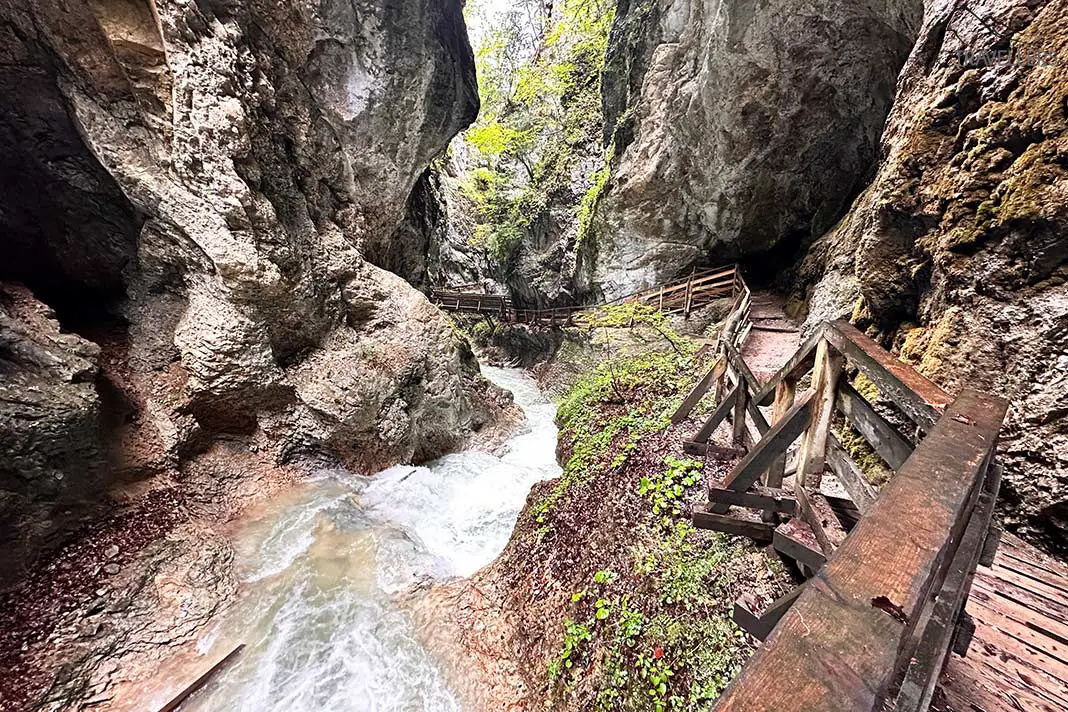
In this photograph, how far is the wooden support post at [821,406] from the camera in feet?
7.89

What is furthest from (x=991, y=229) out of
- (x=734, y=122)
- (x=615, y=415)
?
(x=734, y=122)

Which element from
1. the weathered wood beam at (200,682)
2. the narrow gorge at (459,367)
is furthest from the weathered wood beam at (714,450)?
the weathered wood beam at (200,682)

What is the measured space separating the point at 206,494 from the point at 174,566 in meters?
1.44

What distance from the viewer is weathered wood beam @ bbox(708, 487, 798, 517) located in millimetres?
2822

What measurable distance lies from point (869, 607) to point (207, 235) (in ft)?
28.4

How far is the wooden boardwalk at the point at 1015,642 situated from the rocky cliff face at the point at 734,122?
7872 millimetres

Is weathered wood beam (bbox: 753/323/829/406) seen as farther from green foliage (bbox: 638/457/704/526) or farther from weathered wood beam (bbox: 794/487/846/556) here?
green foliage (bbox: 638/457/704/526)

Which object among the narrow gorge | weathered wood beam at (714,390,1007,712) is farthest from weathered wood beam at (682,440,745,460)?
weathered wood beam at (714,390,1007,712)

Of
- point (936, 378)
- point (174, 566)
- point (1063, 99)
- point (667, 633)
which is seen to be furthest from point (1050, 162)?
Answer: point (174, 566)

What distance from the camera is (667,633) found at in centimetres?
301

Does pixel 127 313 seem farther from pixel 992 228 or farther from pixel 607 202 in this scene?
pixel 607 202

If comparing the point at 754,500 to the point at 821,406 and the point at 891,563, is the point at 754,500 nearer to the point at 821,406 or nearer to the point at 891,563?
the point at 821,406

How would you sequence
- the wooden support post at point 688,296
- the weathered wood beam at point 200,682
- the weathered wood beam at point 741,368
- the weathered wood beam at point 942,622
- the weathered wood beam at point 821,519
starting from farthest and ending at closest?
1. the wooden support post at point 688,296
2. the weathered wood beam at point 741,368
3. the weathered wood beam at point 200,682
4. the weathered wood beam at point 821,519
5. the weathered wood beam at point 942,622

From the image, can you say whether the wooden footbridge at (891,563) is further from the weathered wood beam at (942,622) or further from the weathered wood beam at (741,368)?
the weathered wood beam at (741,368)
